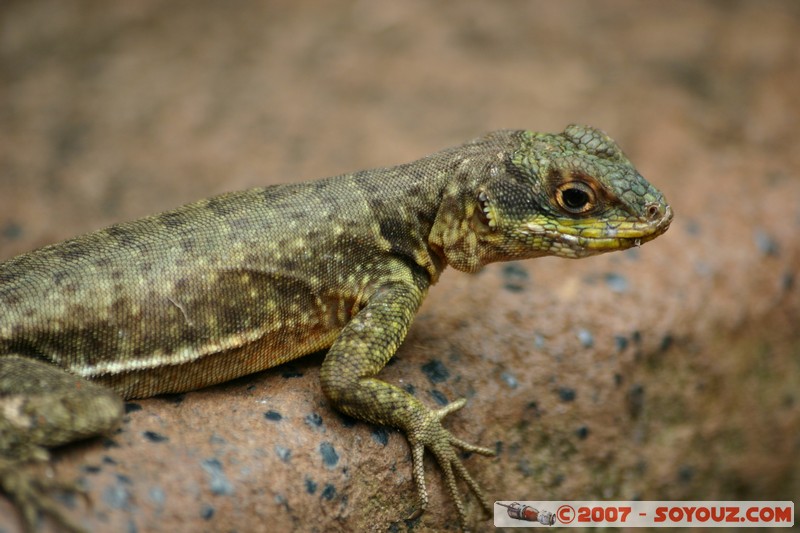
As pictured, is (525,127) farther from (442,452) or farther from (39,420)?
(39,420)

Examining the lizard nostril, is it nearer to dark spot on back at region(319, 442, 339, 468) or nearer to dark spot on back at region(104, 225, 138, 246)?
dark spot on back at region(319, 442, 339, 468)

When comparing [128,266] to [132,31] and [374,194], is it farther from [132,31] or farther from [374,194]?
[132,31]

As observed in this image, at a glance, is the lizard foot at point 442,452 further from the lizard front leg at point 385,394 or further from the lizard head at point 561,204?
the lizard head at point 561,204

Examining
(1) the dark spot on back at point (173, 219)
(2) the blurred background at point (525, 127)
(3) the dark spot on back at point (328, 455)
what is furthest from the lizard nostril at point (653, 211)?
(1) the dark spot on back at point (173, 219)

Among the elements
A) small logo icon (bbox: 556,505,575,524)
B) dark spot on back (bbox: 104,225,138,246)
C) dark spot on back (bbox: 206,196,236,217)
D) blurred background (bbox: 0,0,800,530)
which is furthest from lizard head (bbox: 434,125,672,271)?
dark spot on back (bbox: 104,225,138,246)

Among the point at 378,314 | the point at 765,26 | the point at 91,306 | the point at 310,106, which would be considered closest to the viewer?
the point at 91,306

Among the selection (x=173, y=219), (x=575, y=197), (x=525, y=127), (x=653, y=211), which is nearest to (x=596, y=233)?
(x=575, y=197)

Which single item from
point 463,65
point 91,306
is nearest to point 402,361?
point 91,306
